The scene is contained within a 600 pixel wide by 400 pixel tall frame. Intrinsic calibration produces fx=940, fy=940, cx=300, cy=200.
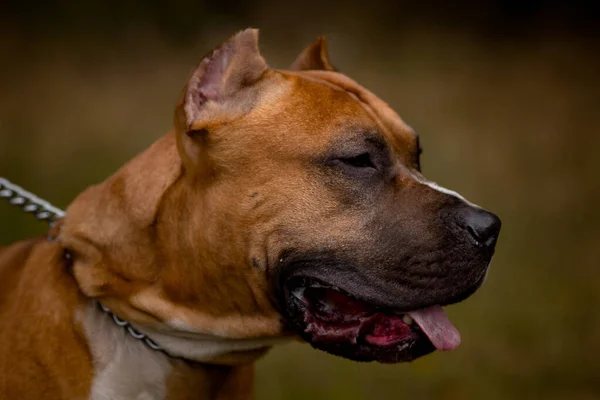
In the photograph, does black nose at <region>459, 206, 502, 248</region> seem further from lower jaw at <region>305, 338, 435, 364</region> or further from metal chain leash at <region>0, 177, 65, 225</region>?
metal chain leash at <region>0, 177, 65, 225</region>

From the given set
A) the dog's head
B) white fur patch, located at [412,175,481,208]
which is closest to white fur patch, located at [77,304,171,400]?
the dog's head

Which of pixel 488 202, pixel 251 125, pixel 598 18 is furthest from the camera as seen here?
pixel 598 18

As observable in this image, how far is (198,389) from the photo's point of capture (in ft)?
9.77

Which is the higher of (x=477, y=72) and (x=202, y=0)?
(x=202, y=0)

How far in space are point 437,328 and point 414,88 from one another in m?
4.91

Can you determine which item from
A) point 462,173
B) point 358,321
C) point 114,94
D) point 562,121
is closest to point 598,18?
point 562,121

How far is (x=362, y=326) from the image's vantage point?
2854 millimetres

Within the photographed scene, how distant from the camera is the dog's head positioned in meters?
2.73

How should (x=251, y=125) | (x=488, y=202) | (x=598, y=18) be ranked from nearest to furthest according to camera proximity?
(x=251, y=125)
(x=488, y=202)
(x=598, y=18)

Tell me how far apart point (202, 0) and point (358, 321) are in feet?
15.7

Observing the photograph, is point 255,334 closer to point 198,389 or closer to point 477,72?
point 198,389

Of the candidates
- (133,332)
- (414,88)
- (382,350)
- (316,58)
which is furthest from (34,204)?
(414,88)

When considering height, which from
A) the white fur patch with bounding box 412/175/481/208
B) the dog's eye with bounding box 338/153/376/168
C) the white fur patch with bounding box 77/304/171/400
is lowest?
the white fur patch with bounding box 77/304/171/400

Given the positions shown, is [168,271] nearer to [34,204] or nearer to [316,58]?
[34,204]
